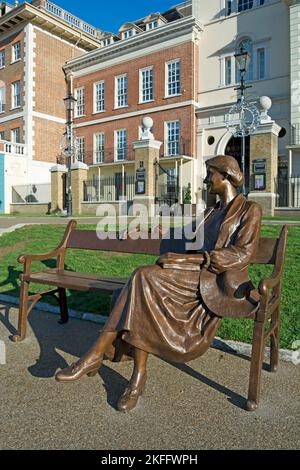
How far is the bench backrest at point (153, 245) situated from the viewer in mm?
3359

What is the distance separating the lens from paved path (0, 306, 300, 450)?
8.04 ft

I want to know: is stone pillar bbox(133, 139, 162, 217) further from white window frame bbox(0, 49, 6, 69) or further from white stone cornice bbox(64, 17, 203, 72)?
white window frame bbox(0, 49, 6, 69)

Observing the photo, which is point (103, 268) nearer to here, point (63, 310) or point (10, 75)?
point (63, 310)

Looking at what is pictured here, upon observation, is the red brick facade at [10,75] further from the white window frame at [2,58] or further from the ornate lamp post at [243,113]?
the ornate lamp post at [243,113]

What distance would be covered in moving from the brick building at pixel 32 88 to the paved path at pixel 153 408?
2642 cm

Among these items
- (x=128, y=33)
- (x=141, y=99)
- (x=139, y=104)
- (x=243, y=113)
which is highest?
(x=128, y=33)

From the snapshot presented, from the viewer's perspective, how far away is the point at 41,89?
1189 inches

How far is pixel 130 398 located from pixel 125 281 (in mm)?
1560

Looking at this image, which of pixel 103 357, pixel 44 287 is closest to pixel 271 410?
pixel 103 357

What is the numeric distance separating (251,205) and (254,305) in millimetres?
854

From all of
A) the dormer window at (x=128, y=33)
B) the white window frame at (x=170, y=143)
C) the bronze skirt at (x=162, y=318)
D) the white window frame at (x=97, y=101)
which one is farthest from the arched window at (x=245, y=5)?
the bronze skirt at (x=162, y=318)

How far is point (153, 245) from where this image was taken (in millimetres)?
4348

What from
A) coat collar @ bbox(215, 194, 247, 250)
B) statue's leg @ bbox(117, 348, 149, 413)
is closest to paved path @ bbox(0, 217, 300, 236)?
coat collar @ bbox(215, 194, 247, 250)

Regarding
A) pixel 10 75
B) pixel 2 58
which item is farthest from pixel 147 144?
pixel 2 58
